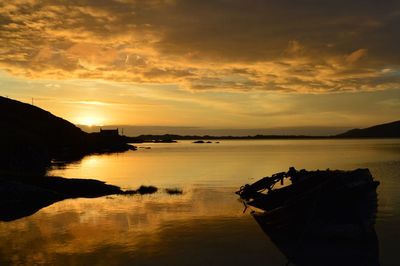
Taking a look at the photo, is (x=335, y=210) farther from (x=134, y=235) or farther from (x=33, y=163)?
(x=33, y=163)

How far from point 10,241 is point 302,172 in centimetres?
2102

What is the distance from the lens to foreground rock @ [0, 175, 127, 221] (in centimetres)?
3272

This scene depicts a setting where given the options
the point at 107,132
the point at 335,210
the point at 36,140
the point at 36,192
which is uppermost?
the point at 107,132

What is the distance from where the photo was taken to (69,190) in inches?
1586

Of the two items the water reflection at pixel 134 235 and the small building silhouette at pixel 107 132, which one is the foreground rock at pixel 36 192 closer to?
the water reflection at pixel 134 235

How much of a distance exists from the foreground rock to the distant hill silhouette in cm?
1962

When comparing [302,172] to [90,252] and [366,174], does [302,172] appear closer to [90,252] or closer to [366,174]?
[366,174]

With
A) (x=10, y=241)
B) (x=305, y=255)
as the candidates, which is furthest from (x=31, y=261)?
(x=305, y=255)

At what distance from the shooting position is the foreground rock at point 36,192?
107 feet

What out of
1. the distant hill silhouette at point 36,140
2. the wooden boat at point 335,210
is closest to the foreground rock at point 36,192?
the distant hill silhouette at point 36,140

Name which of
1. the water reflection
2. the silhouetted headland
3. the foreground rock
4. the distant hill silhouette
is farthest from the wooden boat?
the distant hill silhouette

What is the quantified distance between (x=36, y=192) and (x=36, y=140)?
44.4 meters

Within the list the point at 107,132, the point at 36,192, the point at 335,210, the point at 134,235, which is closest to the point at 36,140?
the point at 36,192

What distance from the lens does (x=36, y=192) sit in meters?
36.6
